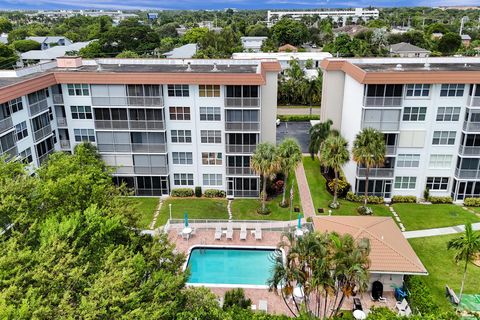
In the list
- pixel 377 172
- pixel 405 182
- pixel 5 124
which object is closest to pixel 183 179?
pixel 5 124

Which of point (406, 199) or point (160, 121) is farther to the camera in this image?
point (406, 199)

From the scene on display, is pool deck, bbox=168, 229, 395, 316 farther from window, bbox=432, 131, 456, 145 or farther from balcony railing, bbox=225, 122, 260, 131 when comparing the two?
window, bbox=432, 131, 456, 145

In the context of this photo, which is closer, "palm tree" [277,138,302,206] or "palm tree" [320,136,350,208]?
"palm tree" [277,138,302,206]

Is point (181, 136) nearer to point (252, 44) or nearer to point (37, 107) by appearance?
point (37, 107)

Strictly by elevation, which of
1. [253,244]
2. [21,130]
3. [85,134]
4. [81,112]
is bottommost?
[253,244]

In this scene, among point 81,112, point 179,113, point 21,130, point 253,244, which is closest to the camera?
point 253,244

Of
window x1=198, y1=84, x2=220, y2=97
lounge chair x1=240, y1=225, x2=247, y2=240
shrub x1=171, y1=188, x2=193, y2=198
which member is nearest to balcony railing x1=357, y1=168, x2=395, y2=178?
lounge chair x1=240, y1=225, x2=247, y2=240

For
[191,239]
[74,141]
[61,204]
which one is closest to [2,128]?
[74,141]

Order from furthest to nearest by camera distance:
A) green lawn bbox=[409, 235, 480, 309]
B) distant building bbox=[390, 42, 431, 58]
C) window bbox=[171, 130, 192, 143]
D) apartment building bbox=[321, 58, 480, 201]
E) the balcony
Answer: distant building bbox=[390, 42, 431, 58] < window bbox=[171, 130, 192, 143] < the balcony < apartment building bbox=[321, 58, 480, 201] < green lawn bbox=[409, 235, 480, 309]
